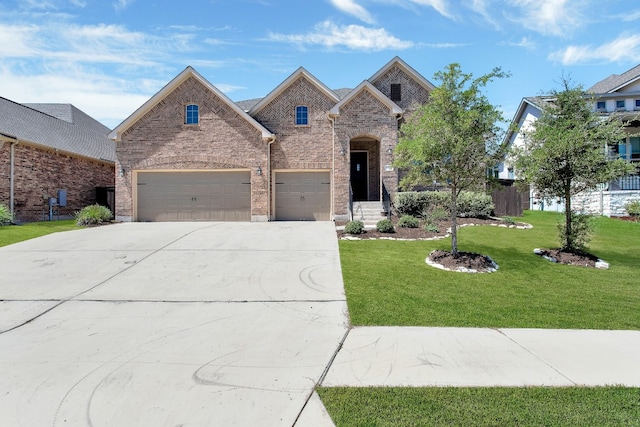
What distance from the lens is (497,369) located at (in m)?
3.64

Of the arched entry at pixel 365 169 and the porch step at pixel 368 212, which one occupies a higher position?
the arched entry at pixel 365 169

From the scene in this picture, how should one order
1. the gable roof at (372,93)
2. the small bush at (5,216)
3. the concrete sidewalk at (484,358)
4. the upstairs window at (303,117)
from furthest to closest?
the upstairs window at (303,117)
the gable roof at (372,93)
the small bush at (5,216)
the concrete sidewalk at (484,358)

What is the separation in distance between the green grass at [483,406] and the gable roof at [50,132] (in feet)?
63.5

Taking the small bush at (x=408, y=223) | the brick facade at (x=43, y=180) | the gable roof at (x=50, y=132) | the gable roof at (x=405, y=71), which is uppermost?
the gable roof at (x=405, y=71)

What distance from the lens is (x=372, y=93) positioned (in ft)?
52.7

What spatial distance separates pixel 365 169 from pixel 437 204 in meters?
4.97

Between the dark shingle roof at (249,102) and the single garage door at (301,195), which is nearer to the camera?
the single garage door at (301,195)

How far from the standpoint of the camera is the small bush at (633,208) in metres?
15.7

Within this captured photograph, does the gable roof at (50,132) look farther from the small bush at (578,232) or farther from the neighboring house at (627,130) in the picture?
the neighboring house at (627,130)

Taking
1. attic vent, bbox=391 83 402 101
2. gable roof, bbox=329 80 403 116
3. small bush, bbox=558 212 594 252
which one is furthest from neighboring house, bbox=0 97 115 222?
small bush, bbox=558 212 594 252

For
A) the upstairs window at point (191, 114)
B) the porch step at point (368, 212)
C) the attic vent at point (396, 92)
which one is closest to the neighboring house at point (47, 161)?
the upstairs window at point (191, 114)

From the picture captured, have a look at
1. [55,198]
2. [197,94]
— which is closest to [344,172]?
[197,94]

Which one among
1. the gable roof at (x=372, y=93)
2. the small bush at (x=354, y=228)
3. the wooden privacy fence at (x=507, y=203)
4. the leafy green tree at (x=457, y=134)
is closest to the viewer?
the leafy green tree at (x=457, y=134)

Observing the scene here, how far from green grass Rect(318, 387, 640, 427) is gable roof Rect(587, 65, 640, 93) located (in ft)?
85.4
